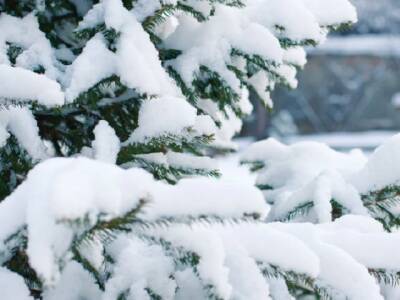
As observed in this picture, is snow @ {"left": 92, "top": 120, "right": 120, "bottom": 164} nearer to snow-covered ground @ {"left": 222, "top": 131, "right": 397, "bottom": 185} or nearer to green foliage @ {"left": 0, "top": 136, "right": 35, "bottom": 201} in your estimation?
green foliage @ {"left": 0, "top": 136, "right": 35, "bottom": 201}

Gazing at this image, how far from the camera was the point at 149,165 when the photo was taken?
1.73 metres

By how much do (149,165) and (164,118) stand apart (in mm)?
252

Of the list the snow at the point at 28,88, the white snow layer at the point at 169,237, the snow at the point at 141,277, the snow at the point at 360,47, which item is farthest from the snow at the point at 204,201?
the snow at the point at 360,47

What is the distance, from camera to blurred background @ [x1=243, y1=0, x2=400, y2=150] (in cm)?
1331

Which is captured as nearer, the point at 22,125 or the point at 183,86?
the point at 22,125

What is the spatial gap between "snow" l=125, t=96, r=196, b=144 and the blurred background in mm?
11539

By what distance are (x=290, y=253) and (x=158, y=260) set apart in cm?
31

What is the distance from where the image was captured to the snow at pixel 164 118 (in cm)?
147

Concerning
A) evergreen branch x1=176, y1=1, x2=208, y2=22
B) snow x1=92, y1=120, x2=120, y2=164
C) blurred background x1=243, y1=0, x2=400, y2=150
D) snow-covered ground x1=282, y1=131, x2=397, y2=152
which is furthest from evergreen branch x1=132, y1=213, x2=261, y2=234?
blurred background x1=243, y1=0, x2=400, y2=150

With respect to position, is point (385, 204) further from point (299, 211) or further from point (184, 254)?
point (184, 254)

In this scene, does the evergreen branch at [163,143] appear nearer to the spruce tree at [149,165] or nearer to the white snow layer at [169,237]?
the spruce tree at [149,165]

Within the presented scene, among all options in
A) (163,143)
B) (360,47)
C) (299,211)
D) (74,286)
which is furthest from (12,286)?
(360,47)

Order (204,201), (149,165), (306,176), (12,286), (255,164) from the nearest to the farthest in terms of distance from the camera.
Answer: (204,201)
(12,286)
(149,165)
(306,176)
(255,164)

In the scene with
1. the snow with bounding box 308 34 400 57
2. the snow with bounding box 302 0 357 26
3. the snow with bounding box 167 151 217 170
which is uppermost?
the snow with bounding box 302 0 357 26
